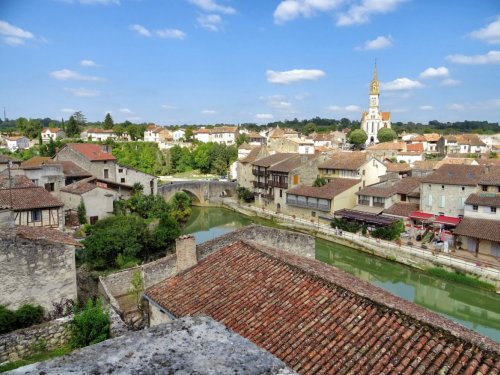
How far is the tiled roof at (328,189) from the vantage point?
38.6 m

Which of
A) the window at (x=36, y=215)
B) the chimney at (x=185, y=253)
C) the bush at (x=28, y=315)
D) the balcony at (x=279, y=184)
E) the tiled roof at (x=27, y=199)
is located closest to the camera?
the chimney at (x=185, y=253)

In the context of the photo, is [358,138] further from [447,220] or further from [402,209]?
[447,220]

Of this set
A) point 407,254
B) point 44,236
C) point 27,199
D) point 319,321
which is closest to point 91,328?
point 44,236

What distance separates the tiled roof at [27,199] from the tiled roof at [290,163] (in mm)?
26441

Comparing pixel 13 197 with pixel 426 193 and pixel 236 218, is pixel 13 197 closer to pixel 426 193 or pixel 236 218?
pixel 236 218

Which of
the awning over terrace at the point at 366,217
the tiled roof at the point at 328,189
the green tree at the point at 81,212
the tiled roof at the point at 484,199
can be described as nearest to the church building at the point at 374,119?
the tiled roof at the point at 328,189

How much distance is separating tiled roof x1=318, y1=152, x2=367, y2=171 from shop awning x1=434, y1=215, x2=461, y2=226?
12.6m

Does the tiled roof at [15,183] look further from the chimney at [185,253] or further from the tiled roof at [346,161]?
the tiled roof at [346,161]

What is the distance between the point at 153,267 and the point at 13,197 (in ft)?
43.7

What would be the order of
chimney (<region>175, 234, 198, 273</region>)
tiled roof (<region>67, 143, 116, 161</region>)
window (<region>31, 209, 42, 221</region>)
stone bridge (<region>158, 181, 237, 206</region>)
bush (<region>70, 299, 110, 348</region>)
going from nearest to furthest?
bush (<region>70, 299, 110, 348</region>), chimney (<region>175, 234, 198, 273</region>), window (<region>31, 209, 42, 221</region>), tiled roof (<region>67, 143, 116, 161</region>), stone bridge (<region>158, 181, 237, 206</region>)

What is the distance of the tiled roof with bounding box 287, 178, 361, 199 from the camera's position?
38594 mm

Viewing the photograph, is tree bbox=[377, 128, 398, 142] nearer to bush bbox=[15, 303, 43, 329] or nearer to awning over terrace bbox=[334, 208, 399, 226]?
awning over terrace bbox=[334, 208, 399, 226]

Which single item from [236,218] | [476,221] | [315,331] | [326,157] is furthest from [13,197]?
[326,157]

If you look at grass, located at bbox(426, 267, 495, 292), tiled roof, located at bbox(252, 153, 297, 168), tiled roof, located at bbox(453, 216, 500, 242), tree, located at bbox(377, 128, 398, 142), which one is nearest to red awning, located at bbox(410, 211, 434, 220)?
tiled roof, located at bbox(453, 216, 500, 242)
